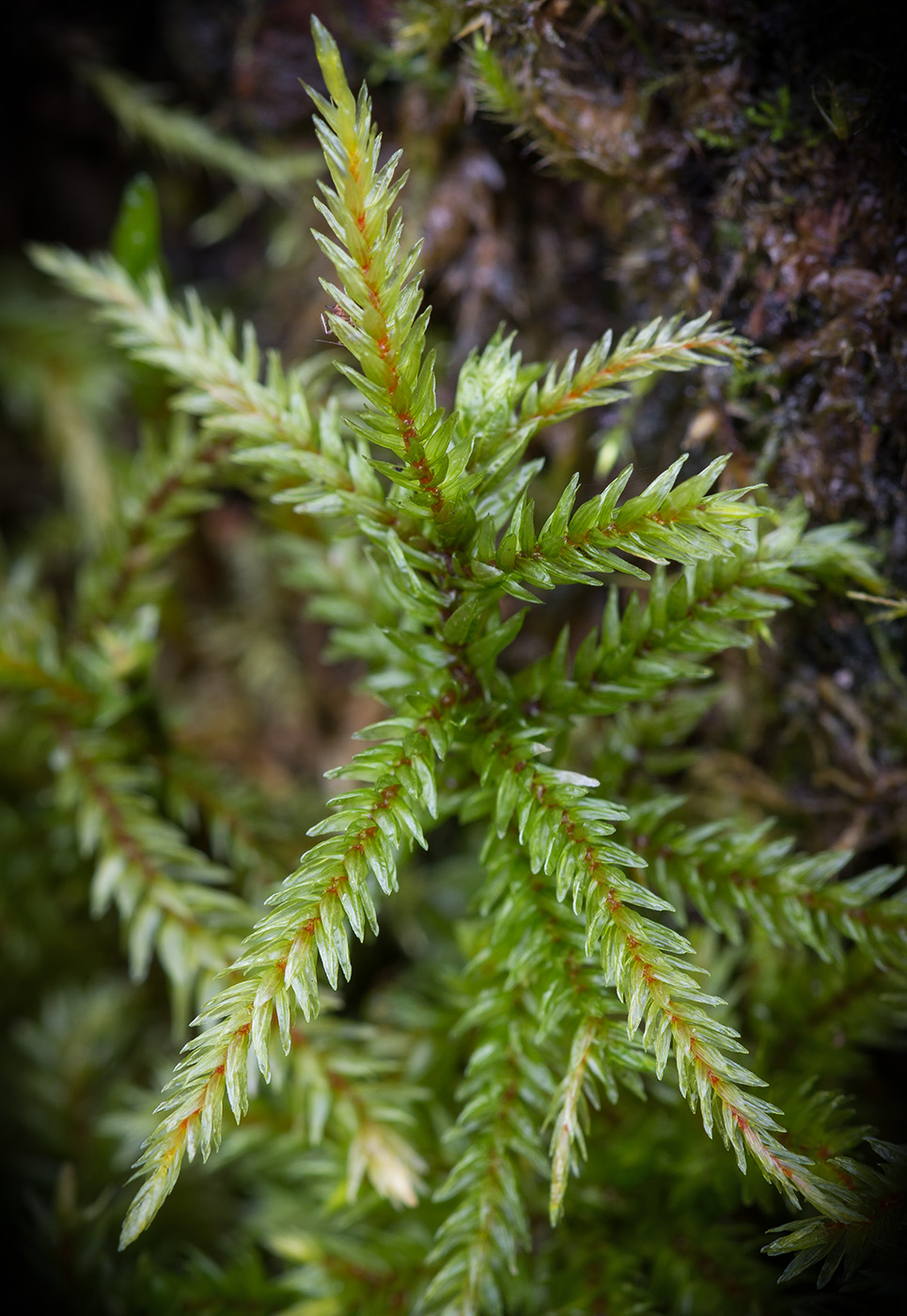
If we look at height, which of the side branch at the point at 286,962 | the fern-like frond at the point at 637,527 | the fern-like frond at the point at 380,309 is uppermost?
the fern-like frond at the point at 380,309

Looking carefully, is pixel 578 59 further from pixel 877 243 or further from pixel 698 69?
pixel 877 243

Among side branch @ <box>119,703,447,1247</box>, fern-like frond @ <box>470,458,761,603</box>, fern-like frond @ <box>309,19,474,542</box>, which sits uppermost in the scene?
fern-like frond @ <box>309,19,474,542</box>

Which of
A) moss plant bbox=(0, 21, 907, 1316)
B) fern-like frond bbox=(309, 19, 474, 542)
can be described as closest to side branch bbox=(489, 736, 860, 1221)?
moss plant bbox=(0, 21, 907, 1316)

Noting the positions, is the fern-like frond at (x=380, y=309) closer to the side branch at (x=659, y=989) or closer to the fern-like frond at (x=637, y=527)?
the fern-like frond at (x=637, y=527)

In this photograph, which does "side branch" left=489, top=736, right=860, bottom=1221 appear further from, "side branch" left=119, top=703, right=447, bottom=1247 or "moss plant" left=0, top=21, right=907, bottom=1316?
"side branch" left=119, top=703, right=447, bottom=1247

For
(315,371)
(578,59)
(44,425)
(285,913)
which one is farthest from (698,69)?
(44,425)

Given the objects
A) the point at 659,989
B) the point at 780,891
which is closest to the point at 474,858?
the point at 780,891

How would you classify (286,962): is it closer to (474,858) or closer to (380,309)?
(380,309)

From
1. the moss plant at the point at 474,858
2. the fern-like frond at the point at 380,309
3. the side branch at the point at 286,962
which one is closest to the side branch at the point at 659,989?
the moss plant at the point at 474,858

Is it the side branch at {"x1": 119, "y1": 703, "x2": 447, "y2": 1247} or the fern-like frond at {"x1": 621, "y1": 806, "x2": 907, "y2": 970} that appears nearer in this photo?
the side branch at {"x1": 119, "y1": 703, "x2": 447, "y2": 1247}
